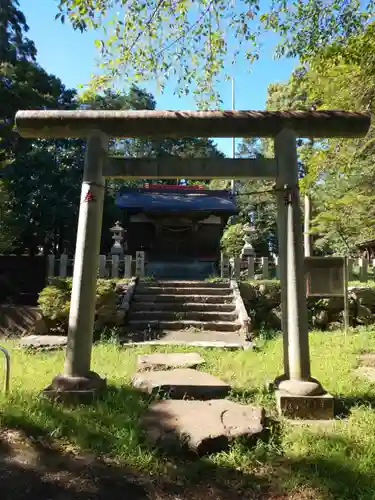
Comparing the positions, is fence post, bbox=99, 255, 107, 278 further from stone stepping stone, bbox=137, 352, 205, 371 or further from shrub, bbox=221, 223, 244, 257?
shrub, bbox=221, 223, 244, 257

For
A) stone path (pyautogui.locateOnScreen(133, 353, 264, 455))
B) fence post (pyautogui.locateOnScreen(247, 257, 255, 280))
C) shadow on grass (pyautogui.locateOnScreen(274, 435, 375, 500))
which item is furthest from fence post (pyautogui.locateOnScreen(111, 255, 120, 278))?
shadow on grass (pyautogui.locateOnScreen(274, 435, 375, 500))

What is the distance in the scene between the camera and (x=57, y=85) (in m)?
18.7

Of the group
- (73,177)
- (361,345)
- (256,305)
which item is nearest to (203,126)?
(361,345)

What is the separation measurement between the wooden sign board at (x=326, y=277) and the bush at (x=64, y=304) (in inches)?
177

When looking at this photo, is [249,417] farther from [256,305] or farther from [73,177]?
[73,177]

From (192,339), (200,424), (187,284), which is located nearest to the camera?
(200,424)

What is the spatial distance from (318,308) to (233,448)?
26.7ft

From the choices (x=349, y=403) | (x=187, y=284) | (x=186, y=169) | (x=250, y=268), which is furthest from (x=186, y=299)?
(x=349, y=403)

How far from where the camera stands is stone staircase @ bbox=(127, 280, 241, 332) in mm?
9328

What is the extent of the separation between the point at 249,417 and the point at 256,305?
24.9 feet

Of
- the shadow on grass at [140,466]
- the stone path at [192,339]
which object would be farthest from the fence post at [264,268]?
the shadow on grass at [140,466]

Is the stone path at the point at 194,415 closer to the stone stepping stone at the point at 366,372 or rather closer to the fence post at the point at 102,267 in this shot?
the stone stepping stone at the point at 366,372

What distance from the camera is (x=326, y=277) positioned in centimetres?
885

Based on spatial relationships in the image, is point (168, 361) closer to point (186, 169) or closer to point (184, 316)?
point (186, 169)
